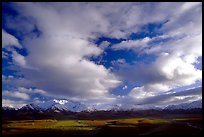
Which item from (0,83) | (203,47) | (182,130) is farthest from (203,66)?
(182,130)

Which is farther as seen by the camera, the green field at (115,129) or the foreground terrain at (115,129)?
the green field at (115,129)

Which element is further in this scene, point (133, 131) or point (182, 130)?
point (133, 131)

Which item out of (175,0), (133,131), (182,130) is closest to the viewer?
(175,0)

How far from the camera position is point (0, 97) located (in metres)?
7.49

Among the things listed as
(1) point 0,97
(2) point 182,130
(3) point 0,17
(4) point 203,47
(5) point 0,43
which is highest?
(3) point 0,17

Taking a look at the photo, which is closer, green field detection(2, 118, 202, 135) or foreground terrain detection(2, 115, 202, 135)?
foreground terrain detection(2, 115, 202, 135)

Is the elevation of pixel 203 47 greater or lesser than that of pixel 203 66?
greater

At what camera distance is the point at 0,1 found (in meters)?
7.27

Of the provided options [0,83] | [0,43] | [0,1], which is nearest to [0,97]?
[0,83]

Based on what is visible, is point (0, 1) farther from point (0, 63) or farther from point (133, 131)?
point (133, 131)

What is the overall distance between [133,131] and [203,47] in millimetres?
15693

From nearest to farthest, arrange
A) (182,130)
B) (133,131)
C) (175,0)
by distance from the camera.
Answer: (175,0) < (182,130) < (133,131)

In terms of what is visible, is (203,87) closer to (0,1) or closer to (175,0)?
(175,0)

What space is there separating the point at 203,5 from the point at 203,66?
1.83 meters
